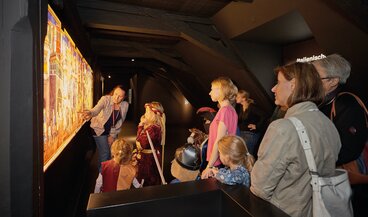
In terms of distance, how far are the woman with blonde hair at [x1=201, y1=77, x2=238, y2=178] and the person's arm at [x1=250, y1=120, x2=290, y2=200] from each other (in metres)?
0.94

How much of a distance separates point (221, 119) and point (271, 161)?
3.45 ft

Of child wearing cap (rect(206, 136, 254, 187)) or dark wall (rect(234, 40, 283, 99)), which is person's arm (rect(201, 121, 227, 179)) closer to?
child wearing cap (rect(206, 136, 254, 187))

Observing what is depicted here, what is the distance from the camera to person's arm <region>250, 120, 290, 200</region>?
3.43 ft

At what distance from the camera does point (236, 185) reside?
128cm

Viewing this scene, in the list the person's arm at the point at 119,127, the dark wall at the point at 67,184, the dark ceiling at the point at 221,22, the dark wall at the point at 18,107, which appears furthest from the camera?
the person's arm at the point at 119,127

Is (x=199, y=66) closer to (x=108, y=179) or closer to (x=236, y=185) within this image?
(x=108, y=179)

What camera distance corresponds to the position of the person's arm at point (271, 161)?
1.04 meters

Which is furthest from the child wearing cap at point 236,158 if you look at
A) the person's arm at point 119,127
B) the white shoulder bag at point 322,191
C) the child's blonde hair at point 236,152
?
the person's arm at point 119,127

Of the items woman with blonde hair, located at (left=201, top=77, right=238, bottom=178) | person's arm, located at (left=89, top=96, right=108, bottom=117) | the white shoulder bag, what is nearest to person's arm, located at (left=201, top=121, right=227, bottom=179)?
woman with blonde hair, located at (left=201, top=77, right=238, bottom=178)

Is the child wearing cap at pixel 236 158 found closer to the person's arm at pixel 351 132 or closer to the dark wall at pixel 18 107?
the person's arm at pixel 351 132

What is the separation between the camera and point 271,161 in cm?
106

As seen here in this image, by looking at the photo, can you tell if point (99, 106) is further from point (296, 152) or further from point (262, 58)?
point (262, 58)

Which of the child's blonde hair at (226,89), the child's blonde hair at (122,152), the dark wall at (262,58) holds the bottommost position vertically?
the child's blonde hair at (122,152)

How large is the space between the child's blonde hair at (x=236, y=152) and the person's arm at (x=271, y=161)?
563mm
